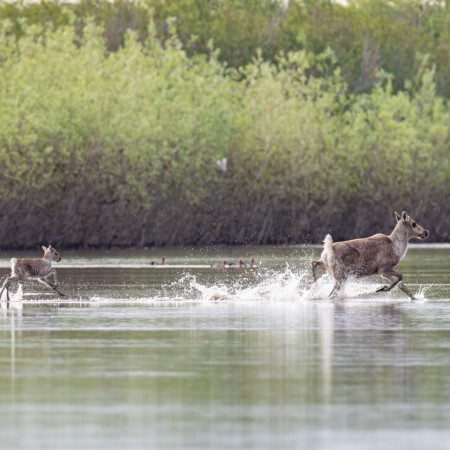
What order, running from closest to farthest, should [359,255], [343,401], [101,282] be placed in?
1. [343,401]
2. [359,255]
3. [101,282]

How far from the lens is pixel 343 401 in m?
12.5

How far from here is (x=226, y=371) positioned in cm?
1468

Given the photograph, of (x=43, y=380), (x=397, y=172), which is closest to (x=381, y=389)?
(x=43, y=380)

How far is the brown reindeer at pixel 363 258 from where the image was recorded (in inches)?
1005

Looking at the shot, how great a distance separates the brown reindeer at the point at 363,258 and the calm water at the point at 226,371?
506 mm

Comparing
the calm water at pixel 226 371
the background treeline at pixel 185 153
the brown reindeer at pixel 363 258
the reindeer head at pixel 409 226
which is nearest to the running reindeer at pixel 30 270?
the calm water at pixel 226 371

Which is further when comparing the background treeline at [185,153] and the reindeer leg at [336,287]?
the background treeline at [185,153]

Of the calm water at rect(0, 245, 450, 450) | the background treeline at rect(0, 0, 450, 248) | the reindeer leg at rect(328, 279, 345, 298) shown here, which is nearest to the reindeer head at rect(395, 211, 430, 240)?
the calm water at rect(0, 245, 450, 450)

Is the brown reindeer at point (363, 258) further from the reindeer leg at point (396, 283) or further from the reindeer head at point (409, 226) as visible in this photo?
the reindeer head at point (409, 226)

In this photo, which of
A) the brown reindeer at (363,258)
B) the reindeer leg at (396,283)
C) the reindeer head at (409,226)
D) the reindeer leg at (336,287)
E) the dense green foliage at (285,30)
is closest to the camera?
the reindeer leg at (396,283)

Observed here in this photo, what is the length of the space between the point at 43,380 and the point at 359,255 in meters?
12.3

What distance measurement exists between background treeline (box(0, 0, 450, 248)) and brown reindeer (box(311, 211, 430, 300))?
38.4 m

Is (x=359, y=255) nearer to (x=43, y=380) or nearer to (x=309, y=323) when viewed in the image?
(x=309, y=323)

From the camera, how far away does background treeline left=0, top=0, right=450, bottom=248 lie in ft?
216
